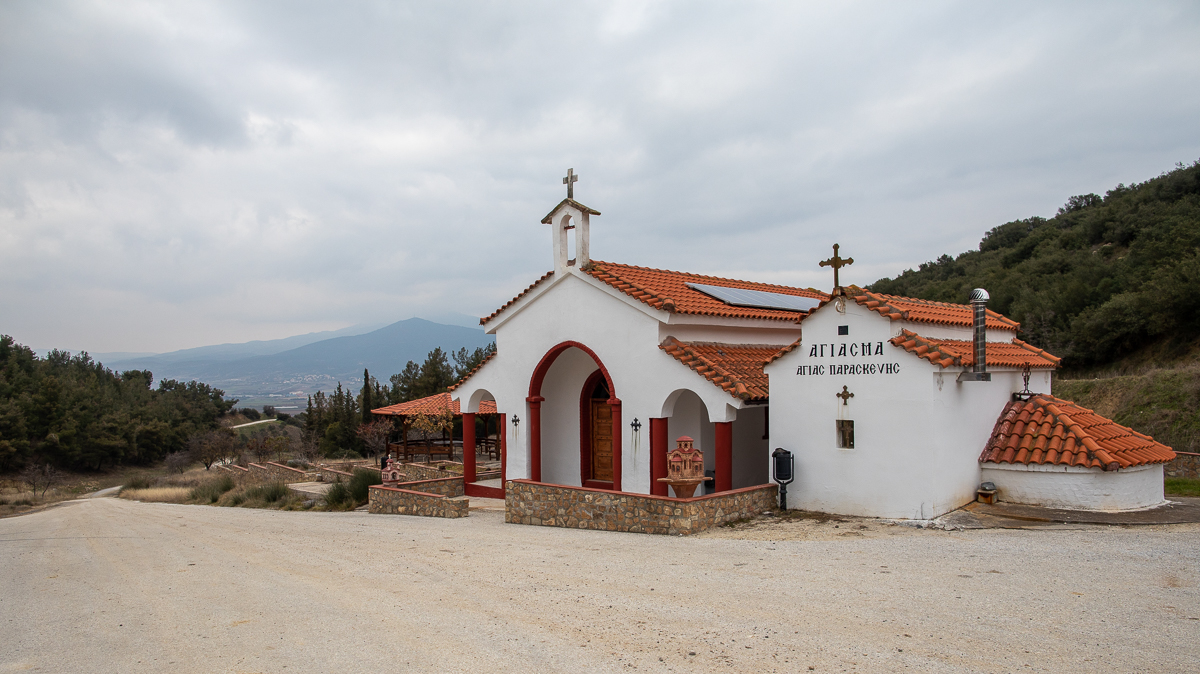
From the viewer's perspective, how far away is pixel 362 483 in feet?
68.4

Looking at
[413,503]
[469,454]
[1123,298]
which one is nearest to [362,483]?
[469,454]

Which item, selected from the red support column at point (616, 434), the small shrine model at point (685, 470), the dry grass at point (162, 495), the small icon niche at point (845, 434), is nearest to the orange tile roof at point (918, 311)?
the small icon niche at point (845, 434)

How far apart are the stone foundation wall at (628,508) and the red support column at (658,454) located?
7.55ft

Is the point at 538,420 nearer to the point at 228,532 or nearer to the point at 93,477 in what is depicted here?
the point at 228,532

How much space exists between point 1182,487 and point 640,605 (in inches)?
571

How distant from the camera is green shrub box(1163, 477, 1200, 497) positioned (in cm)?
1462

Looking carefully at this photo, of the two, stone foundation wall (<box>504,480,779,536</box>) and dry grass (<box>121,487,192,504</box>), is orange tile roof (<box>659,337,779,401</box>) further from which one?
dry grass (<box>121,487,192,504</box>)

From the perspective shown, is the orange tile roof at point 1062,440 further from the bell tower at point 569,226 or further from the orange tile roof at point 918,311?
the bell tower at point 569,226

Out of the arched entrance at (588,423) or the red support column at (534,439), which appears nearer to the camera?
the arched entrance at (588,423)

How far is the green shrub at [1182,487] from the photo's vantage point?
14.6 m

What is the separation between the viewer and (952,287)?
48.2m

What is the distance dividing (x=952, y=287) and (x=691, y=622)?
47642mm

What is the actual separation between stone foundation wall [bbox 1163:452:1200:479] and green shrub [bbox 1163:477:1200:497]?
1.82 ft

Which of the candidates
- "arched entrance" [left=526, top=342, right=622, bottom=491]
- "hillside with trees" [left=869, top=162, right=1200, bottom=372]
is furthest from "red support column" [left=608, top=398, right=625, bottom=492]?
"hillside with trees" [left=869, top=162, right=1200, bottom=372]
